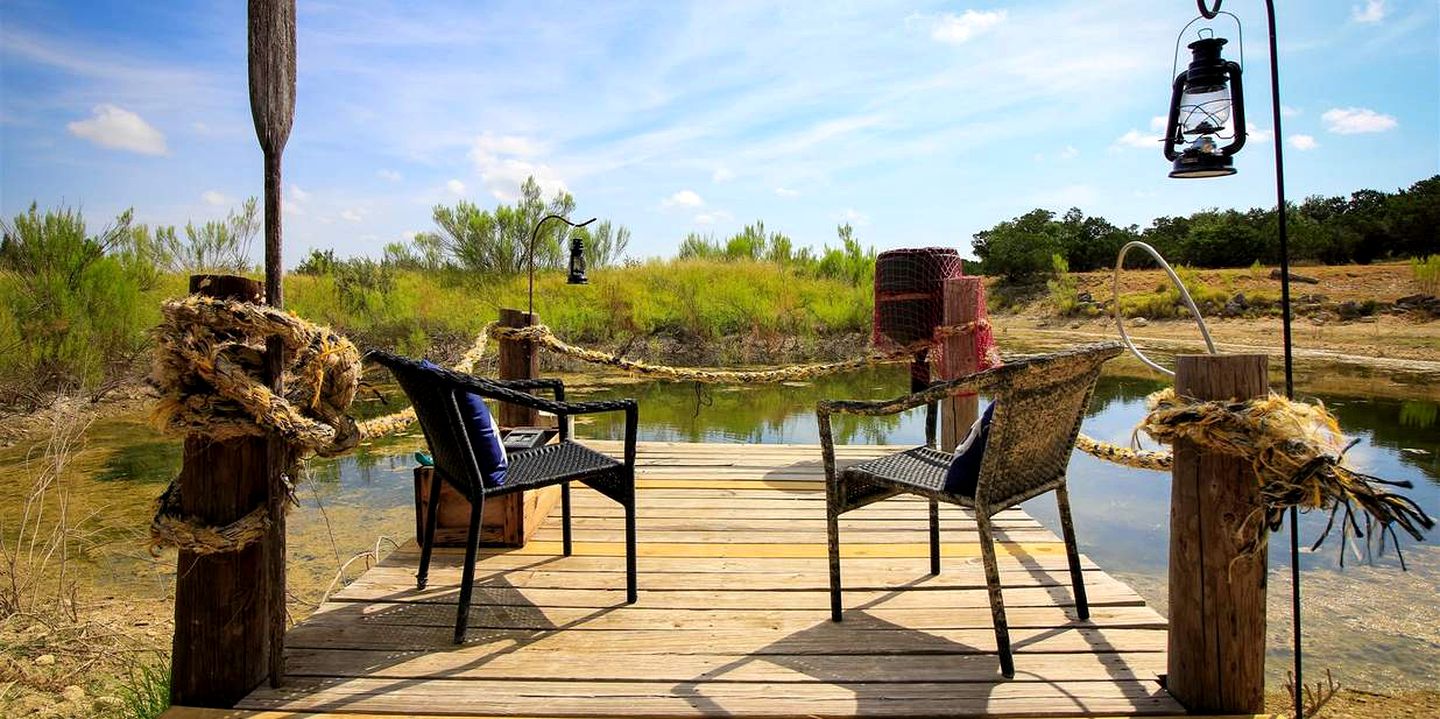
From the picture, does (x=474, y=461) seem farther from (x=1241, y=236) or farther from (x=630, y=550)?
(x=1241, y=236)

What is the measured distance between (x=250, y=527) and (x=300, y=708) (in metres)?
0.47

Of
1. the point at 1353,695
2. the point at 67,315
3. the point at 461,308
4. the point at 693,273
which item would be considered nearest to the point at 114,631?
the point at 1353,695

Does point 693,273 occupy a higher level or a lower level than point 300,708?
higher

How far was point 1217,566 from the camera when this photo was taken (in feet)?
6.11

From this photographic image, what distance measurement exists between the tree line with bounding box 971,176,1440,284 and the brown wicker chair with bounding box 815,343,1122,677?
24069 millimetres

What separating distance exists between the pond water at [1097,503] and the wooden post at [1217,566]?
35 centimetres

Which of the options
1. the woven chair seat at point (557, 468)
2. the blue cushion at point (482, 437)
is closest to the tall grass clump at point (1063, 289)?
the woven chair seat at point (557, 468)

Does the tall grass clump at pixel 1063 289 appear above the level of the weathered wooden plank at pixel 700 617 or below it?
above

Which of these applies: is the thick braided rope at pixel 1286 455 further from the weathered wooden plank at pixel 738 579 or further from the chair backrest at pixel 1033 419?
the weathered wooden plank at pixel 738 579

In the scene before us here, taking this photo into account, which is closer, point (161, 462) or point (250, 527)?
point (250, 527)

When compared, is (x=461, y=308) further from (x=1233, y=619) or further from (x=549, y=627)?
(x=1233, y=619)

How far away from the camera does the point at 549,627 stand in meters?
2.46

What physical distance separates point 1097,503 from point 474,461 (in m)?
4.77

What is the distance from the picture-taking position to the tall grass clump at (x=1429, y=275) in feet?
53.1
